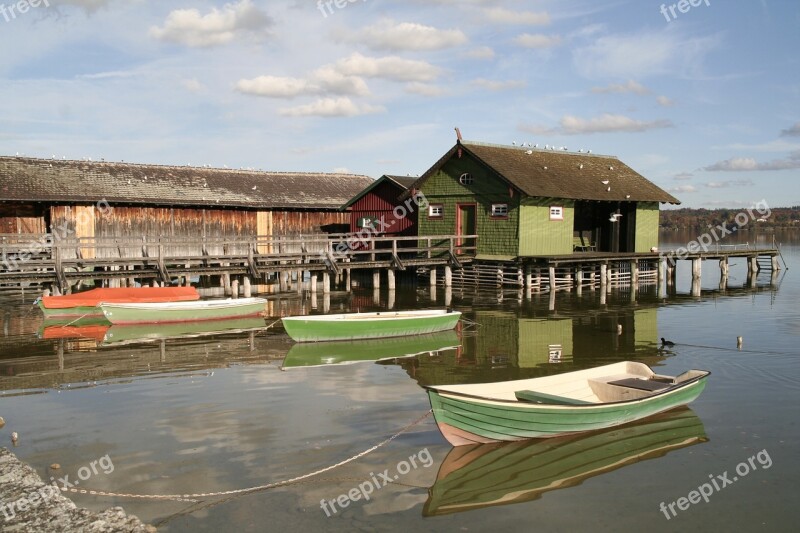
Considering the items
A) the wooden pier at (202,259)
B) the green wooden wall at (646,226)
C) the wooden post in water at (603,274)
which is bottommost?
the wooden post in water at (603,274)

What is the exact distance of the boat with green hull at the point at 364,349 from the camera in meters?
19.5

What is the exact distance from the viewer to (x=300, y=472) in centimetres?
1108

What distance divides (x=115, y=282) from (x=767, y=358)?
29.5m

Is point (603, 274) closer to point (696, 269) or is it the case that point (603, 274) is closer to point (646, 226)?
point (646, 226)

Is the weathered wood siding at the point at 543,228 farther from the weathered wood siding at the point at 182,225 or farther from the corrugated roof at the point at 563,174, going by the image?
the weathered wood siding at the point at 182,225

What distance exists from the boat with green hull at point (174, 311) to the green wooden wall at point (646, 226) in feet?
75.7

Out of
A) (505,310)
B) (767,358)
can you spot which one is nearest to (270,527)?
(767,358)

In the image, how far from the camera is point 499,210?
35.2 m

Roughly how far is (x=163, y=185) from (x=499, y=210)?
18.1 m

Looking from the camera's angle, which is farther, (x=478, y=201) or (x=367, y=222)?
(x=367, y=222)

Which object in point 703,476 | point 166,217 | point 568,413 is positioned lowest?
point 703,476

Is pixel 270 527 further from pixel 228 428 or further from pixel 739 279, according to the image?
pixel 739 279
